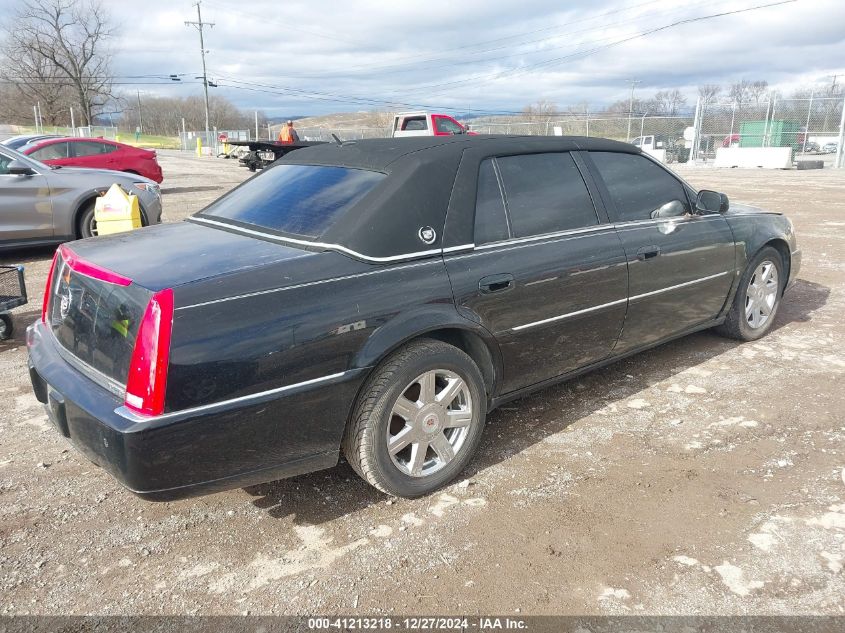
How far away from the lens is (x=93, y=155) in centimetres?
1475

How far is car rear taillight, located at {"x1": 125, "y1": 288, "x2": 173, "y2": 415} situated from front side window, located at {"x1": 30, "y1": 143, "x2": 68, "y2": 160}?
44.2ft

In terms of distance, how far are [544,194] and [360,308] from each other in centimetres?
144

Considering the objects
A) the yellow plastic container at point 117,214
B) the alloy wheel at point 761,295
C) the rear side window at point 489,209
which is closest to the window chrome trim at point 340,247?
the rear side window at point 489,209

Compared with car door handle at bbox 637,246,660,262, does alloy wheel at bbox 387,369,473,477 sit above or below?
below

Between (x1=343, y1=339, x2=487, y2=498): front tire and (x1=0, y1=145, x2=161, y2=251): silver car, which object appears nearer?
(x1=343, y1=339, x2=487, y2=498): front tire

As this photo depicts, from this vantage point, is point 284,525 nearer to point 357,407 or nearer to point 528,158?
point 357,407

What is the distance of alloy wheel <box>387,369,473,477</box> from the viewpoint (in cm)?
294

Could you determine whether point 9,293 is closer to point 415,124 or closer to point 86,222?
point 86,222

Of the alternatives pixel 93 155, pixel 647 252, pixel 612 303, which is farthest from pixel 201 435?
pixel 93 155

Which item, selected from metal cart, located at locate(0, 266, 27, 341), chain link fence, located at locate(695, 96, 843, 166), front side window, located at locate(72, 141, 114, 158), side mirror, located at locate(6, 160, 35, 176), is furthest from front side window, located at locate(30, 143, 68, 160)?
chain link fence, located at locate(695, 96, 843, 166)

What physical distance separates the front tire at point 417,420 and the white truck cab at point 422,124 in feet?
58.9

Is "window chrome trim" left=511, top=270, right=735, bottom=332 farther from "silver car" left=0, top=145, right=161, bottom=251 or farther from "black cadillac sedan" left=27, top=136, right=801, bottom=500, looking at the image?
"silver car" left=0, top=145, right=161, bottom=251

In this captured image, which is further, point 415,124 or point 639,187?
point 415,124

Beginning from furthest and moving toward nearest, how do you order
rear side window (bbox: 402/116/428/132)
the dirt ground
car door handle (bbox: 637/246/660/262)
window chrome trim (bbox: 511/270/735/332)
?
rear side window (bbox: 402/116/428/132) → car door handle (bbox: 637/246/660/262) → window chrome trim (bbox: 511/270/735/332) → the dirt ground
